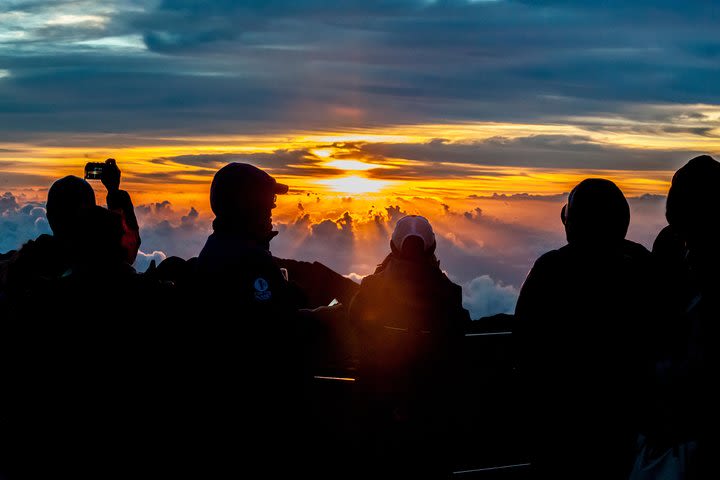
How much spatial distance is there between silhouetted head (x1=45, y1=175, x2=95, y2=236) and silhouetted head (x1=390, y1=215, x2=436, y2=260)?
82.4 inches

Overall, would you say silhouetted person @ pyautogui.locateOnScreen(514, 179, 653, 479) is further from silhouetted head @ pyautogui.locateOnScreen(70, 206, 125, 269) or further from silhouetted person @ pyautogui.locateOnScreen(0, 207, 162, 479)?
silhouetted head @ pyautogui.locateOnScreen(70, 206, 125, 269)

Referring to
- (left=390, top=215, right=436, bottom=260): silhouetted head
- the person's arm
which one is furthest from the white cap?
the person's arm

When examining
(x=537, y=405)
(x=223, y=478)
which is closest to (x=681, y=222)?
(x=537, y=405)

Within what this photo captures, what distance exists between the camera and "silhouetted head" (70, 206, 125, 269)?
399 centimetres

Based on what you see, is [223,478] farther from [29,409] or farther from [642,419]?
[642,419]

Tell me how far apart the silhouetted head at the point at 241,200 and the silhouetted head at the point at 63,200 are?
1368 millimetres

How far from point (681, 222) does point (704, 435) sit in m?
0.88

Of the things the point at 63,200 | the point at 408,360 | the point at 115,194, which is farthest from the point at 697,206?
the point at 115,194

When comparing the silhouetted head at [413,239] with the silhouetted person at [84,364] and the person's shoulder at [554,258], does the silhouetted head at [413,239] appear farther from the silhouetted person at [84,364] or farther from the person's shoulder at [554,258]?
the silhouetted person at [84,364]

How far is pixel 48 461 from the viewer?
4.01 m

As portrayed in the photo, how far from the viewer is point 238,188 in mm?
4398

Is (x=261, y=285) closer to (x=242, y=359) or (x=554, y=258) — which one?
(x=242, y=359)

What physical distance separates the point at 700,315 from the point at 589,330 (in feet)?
2.84

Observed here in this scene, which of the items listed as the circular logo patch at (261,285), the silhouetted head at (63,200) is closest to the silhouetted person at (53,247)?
the silhouetted head at (63,200)
